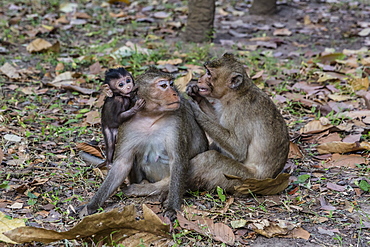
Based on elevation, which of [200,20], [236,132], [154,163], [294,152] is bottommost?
[294,152]

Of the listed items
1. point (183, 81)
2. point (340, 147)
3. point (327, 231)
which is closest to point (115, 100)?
point (183, 81)

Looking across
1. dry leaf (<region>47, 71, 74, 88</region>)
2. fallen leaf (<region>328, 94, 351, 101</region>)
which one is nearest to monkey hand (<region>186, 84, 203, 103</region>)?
fallen leaf (<region>328, 94, 351, 101</region>)

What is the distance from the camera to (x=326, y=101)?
7199mm

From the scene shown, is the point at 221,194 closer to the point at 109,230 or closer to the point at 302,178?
the point at 302,178

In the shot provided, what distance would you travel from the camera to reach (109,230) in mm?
3973

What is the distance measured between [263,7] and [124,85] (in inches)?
285

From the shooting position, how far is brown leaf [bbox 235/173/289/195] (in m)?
4.65

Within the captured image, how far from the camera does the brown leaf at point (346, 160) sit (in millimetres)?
5512

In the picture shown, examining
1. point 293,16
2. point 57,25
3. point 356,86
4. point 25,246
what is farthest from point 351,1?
point 25,246

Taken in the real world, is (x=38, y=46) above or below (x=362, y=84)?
above

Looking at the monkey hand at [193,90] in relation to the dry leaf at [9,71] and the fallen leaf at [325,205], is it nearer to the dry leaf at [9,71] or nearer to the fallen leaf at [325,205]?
the fallen leaf at [325,205]

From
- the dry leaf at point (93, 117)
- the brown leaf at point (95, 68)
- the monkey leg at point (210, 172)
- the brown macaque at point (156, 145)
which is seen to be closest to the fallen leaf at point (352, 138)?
the monkey leg at point (210, 172)

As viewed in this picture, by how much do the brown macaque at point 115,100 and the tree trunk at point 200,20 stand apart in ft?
14.3

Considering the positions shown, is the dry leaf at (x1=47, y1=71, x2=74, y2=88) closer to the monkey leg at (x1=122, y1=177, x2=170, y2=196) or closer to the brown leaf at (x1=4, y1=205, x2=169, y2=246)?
the monkey leg at (x1=122, y1=177, x2=170, y2=196)
